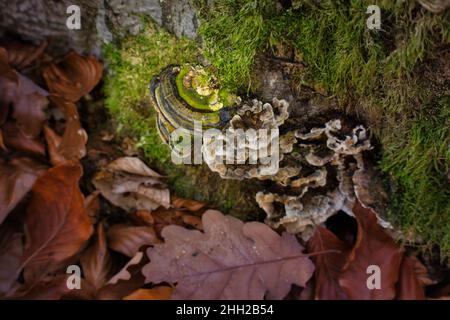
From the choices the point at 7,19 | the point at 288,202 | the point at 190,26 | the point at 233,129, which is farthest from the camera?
the point at 7,19

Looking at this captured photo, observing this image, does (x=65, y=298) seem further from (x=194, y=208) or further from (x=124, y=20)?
(x=124, y=20)

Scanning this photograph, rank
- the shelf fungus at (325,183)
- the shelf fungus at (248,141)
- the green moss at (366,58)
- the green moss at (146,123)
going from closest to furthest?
the green moss at (366,58), the shelf fungus at (248,141), the shelf fungus at (325,183), the green moss at (146,123)

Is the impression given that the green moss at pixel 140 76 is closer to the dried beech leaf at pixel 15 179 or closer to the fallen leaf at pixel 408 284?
the dried beech leaf at pixel 15 179

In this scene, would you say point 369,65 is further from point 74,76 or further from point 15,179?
point 15,179

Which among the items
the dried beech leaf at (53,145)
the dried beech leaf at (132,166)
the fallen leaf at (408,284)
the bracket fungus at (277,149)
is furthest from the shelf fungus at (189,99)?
the fallen leaf at (408,284)

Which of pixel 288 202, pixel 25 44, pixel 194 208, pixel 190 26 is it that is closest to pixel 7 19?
pixel 25 44
